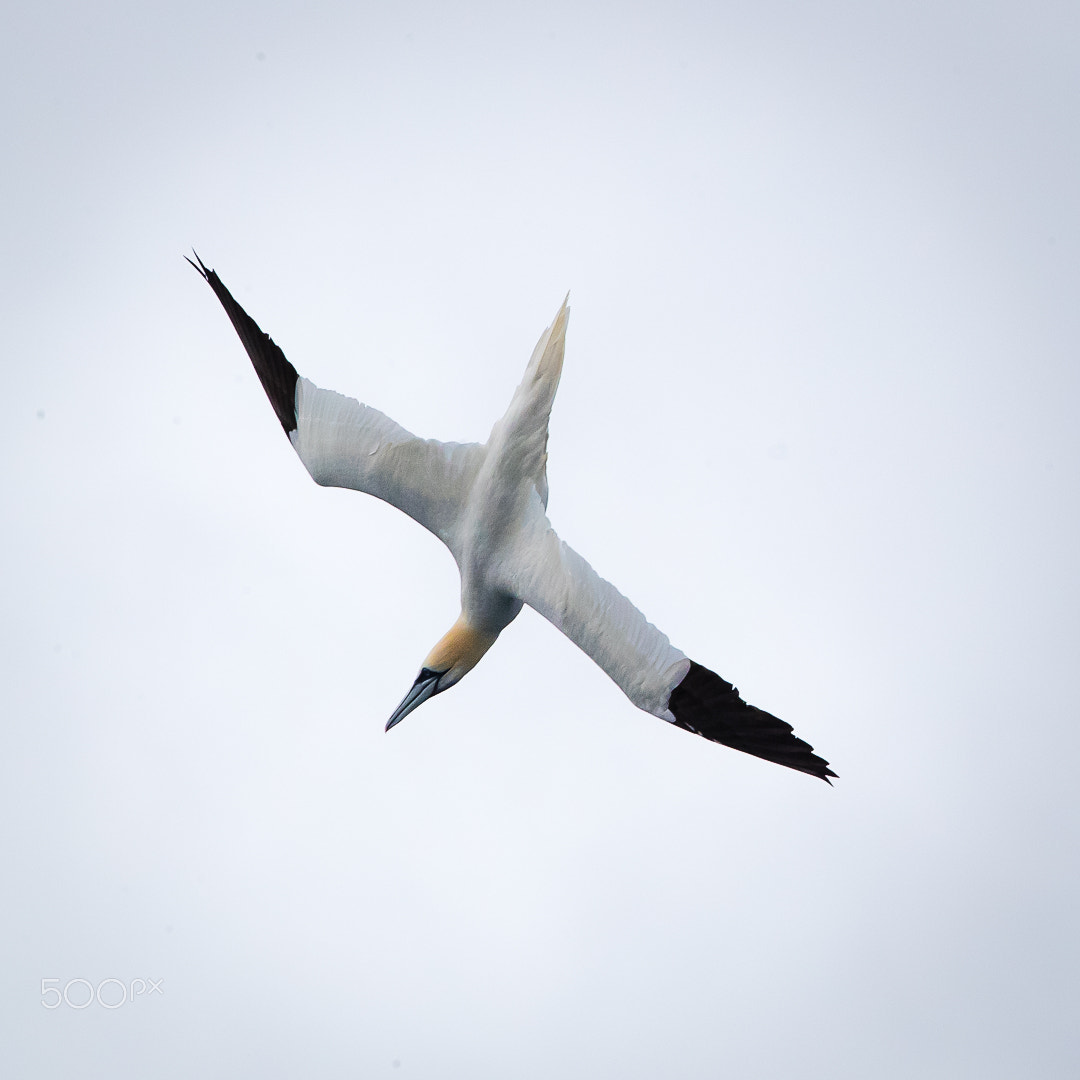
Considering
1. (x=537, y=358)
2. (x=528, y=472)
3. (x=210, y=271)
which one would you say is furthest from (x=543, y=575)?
(x=210, y=271)

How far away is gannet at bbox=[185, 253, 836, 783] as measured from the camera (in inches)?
350

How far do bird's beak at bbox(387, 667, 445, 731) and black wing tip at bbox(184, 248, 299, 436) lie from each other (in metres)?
2.08

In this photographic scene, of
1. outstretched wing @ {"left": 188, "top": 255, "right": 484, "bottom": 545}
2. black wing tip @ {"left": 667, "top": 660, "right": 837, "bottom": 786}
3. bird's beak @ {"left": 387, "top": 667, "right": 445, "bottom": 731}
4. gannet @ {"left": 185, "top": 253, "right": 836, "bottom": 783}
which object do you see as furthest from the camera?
bird's beak @ {"left": 387, "top": 667, "right": 445, "bottom": 731}

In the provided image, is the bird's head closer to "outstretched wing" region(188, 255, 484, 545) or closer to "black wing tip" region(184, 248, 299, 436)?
"outstretched wing" region(188, 255, 484, 545)

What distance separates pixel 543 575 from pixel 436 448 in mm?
1383

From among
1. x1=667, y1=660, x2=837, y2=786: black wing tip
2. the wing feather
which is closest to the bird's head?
the wing feather

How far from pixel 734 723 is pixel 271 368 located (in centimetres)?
439

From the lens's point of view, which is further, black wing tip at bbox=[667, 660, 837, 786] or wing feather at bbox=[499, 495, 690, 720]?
wing feather at bbox=[499, 495, 690, 720]

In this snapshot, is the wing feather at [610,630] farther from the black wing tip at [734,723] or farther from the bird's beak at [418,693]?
the bird's beak at [418,693]

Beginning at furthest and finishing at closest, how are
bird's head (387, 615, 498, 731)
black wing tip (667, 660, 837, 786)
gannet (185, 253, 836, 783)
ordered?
bird's head (387, 615, 498, 731) → gannet (185, 253, 836, 783) → black wing tip (667, 660, 837, 786)

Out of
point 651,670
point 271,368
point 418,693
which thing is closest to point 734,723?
point 651,670

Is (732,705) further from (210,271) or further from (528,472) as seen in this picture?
(210,271)

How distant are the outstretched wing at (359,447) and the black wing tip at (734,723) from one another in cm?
231

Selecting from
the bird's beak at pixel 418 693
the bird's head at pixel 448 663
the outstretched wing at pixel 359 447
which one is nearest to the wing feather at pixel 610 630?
the outstretched wing at pixel 359 447
